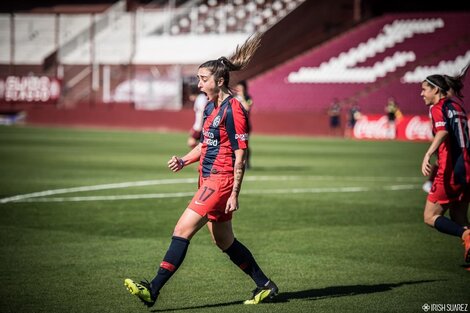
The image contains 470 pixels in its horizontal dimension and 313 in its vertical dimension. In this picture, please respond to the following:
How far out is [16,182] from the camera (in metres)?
18.7

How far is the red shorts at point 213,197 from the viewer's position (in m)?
7.41

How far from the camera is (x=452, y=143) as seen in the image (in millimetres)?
9141

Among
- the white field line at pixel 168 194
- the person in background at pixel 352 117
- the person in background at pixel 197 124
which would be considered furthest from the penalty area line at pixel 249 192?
the person in background at pixel 352 117

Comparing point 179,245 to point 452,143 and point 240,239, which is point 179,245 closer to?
point 452,143

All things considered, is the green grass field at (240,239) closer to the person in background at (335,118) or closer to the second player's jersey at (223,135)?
the second player's jersey at (223,135)

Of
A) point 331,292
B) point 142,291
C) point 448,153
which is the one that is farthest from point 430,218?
point 142,291

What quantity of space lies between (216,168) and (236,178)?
27 cm

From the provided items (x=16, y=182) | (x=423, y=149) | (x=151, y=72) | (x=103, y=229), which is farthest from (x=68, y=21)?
(x=103, y=229)

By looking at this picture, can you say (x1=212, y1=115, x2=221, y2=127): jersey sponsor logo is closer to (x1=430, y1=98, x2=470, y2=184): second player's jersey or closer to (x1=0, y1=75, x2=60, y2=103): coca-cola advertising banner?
(x1=430, y1=98, x2=470, y2=184): second player's jersey

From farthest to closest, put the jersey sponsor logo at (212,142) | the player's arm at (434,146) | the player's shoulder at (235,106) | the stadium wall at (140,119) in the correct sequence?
the stadium wall at (140,119)
the player's arm at (434,146)
the jersey sponsor logo at (212,142)
the player's shoulder at (235,106)

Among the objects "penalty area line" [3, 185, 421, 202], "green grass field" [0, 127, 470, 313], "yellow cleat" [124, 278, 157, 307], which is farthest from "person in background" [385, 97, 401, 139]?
"yellow cleat" [124, 278, 157, 307]

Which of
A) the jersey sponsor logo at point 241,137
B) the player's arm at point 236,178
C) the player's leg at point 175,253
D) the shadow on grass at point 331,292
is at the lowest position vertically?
the shadow on grass at point 331,292

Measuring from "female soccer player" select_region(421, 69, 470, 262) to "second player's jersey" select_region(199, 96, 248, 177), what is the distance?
8.36 feet

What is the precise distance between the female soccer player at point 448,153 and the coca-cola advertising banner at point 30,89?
4938cm
